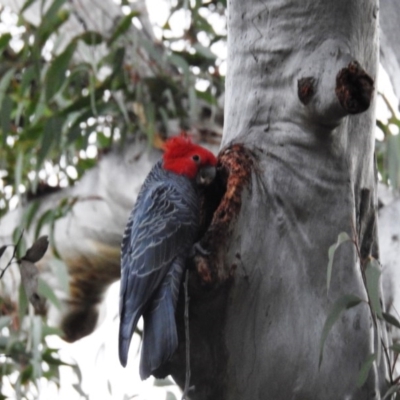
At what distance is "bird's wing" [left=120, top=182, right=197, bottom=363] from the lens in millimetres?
1465

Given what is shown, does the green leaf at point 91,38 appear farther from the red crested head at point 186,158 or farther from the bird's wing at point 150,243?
the bird's wing at point 150,243

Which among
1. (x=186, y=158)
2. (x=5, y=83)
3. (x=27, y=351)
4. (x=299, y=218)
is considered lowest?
(x=27, y=351)

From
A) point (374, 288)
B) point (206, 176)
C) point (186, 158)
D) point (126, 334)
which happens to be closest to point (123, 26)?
point (186, 158)

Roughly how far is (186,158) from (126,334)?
437mm

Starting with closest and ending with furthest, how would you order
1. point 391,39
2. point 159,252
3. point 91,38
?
point 159,252 → point 391,39 → point 91,38

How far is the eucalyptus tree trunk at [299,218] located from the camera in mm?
1398

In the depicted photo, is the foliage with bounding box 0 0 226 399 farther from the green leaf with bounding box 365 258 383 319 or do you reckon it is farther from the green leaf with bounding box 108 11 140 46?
the green leaf with bounding box 365 258 383 319

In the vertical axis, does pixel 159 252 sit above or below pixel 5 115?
below

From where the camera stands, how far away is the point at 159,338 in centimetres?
138

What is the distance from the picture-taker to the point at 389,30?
2.01 m

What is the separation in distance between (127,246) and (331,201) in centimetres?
38

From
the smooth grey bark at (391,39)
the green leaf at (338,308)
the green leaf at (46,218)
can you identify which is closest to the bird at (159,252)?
the green leaf at (338,308)

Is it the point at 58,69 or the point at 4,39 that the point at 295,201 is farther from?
the point at 4,39

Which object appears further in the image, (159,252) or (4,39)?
(4,39)
